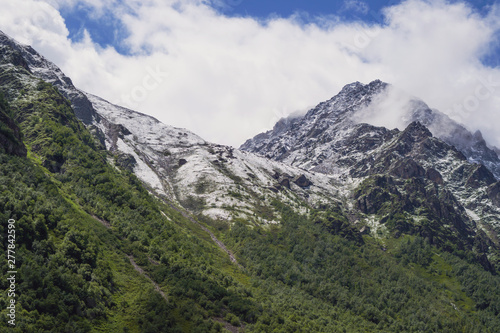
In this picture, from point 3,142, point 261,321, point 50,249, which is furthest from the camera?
point 3,142

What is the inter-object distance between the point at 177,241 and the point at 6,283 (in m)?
101

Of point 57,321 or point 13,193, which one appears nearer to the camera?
point 57,321

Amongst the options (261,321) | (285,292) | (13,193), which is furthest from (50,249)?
(285,292)

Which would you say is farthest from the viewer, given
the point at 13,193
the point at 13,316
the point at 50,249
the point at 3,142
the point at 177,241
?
the point at 177,241

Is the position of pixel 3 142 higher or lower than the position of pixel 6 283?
higher

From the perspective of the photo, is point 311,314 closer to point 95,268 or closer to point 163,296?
point 163,296

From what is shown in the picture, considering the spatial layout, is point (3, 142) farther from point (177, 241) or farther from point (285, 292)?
point (285, 292)

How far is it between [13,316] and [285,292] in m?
144

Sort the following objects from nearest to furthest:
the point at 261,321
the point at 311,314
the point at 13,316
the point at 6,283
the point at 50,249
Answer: the point at 13,316 → the point at 6,283 → the point at 50,249 → the point at 261,321 → the point at 311,314

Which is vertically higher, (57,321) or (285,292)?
(285,292)

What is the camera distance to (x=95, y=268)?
96125 millimetres

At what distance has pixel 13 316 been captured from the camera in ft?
193

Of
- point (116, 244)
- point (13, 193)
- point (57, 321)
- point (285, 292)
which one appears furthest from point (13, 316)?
point (285, 292)

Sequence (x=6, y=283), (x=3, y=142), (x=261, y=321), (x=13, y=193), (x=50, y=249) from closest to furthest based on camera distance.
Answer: (x=6, y=283) → (x=50, y=249) → (x=13, y=193) → (x=261, y=321) → (x=3, y=142)
